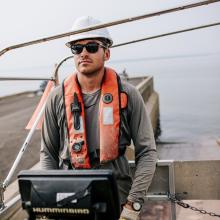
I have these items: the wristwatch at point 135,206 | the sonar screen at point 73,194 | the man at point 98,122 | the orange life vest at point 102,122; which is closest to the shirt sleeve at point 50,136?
the man at point 98,122

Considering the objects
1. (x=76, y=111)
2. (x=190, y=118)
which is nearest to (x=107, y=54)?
(x=76, y=111)

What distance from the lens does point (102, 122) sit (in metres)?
2.55

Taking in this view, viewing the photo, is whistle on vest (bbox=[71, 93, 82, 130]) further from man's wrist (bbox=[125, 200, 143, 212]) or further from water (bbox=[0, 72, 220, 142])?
water (bbox=[0, 72, 220, 142])

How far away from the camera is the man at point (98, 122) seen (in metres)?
2.55

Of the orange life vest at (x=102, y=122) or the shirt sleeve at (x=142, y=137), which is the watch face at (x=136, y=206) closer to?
the shirt sleeve at (x=142, y=137)

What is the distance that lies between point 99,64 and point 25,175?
110 cm

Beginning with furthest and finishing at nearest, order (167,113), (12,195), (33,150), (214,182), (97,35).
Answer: (167,113), (33,150), (12,195), (214,182), (97,35)

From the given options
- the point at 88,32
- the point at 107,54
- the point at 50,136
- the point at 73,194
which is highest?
the point at 88,32

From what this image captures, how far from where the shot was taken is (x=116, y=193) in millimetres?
1753

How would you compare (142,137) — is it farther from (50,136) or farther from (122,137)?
(50,136)

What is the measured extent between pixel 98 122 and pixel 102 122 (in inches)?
2.7

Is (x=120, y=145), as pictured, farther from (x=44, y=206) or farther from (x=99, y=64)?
(x=44, y=206)

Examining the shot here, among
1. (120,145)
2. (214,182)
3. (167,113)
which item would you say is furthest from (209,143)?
(120,145)

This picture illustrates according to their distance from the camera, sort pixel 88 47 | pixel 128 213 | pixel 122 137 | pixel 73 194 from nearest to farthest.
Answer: pixel 73 194 < pixel 128 213 < pixel 88 47 < pixel 122 137
